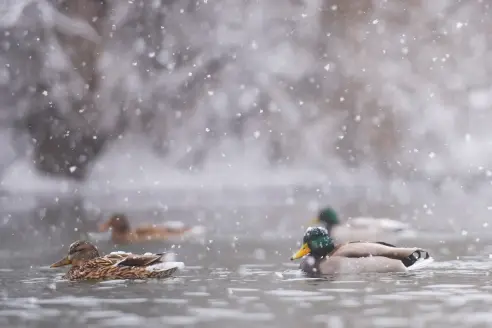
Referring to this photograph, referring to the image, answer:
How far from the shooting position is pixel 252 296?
40.2 ft

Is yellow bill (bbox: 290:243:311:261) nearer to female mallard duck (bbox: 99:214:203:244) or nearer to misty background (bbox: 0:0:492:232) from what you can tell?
female mallard duck (bbox: 99:214:203:244)

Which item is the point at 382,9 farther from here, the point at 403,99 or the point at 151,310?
the point at 151,310

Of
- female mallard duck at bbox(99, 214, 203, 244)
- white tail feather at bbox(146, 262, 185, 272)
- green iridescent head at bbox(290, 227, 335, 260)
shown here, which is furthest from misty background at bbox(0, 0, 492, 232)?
white tail feather at bbox(146, 262, 185, 272)

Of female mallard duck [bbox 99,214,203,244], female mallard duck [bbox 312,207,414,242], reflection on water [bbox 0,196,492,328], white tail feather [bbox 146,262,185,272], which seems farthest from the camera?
female mallard duck [bbox 99,214,203,244]

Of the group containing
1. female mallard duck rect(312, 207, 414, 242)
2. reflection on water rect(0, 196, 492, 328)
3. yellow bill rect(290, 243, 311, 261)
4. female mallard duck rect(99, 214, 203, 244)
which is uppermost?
female mallard duck rect(99, 214, 203, 244)

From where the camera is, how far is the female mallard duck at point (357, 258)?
1456 cm

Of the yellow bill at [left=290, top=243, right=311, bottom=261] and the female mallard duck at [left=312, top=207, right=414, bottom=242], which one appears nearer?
the yellow bill at [left=290, top=243, right=311, bottom=261]

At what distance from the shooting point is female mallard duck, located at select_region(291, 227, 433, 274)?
14562 mm

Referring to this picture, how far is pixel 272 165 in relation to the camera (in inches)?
2306

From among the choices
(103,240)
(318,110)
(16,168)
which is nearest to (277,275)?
(103,240)

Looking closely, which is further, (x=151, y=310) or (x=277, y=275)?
(x=277, y=275)

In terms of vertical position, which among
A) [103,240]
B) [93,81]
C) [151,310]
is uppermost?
[93,81]

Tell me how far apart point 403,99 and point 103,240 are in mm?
20323

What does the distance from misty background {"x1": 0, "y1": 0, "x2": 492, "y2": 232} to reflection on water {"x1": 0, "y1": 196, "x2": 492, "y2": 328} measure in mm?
8996
